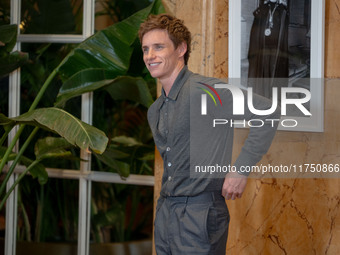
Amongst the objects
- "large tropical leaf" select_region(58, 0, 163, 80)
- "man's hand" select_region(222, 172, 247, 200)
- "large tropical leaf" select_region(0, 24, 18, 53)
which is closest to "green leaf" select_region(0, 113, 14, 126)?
"large tropical leaf" select_region(58, 0, 163, 80)

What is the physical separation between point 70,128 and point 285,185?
3.40ft

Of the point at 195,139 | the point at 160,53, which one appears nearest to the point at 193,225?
the point at 195,139

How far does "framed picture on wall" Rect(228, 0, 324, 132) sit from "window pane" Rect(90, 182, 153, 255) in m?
1.42

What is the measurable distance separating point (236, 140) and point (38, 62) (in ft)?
4.94

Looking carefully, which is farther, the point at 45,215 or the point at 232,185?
the point at 45,215

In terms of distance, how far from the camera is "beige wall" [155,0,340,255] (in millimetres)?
2314

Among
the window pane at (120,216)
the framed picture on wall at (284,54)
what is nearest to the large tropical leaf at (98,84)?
the framed picture on wall at (284,54)

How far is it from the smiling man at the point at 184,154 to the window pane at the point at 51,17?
141 cm

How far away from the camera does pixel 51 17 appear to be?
3.27m

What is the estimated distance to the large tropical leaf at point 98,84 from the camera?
2.56m

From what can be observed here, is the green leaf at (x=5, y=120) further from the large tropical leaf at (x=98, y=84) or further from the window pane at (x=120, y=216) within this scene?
the window pane at (x=120, y=216)

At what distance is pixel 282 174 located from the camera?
2.46m

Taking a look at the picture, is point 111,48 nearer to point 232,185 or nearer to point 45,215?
point 232,185

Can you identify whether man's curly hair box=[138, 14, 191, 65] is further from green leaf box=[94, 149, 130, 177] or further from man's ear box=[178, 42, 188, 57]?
green leaf box=[94, 149, 130, 177]
